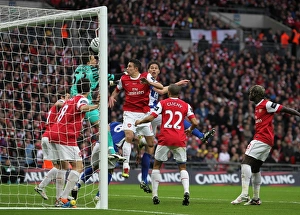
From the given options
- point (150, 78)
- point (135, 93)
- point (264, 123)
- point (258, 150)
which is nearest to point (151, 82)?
point (150, 78)

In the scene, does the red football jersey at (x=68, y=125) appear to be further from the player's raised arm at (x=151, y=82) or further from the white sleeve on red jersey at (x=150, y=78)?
the white sleeve on red jersey at (x=150, y=78)

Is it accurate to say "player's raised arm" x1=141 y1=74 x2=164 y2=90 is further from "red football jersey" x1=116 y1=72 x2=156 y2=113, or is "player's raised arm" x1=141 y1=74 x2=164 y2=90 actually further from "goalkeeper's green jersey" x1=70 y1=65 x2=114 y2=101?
"goalkeeper's green jersey" x1=70 y1=65 x2=114 y2=101

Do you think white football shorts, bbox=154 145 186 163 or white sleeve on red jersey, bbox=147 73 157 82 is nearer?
white football shorts, bbox=154 145 186 163

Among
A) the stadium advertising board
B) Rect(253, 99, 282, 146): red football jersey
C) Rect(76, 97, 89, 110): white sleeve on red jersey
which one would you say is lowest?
the stadium advertising board

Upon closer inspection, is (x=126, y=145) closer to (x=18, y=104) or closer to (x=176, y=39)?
(x=18, y=104)

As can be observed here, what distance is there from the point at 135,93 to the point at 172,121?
7.48 feet

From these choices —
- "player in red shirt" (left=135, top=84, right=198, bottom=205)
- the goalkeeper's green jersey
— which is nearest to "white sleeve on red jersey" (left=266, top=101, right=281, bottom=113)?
"player in red shirt" (left=135, top=84, right=198, bottom=205)

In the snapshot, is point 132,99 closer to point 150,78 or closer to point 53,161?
point 150,78

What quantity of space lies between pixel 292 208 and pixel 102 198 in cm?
353

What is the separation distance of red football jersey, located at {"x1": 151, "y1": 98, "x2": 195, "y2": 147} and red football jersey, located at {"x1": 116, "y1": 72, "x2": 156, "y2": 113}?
2.09m

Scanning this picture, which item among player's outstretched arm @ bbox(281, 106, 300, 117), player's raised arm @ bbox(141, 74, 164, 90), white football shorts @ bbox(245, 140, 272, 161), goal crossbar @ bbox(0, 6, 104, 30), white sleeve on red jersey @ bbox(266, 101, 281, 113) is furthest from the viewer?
player's raised arm @ bbox(141, 74, 164, 90)

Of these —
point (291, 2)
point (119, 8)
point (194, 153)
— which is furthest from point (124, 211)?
point (291, 2)

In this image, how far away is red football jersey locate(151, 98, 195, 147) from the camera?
1321 cm

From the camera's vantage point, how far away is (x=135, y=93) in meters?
15.4
